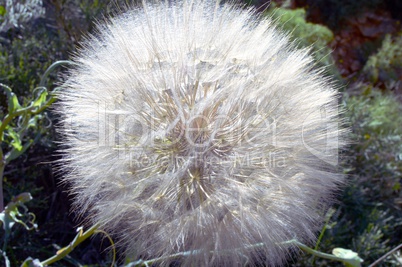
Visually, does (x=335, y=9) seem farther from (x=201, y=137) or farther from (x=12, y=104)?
(x=12, y=104)

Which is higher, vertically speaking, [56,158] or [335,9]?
[335,9]

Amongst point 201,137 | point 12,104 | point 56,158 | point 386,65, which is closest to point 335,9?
point 386,65

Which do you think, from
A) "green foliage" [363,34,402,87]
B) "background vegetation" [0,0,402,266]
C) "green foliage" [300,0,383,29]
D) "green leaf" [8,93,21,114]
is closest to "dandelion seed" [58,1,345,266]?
"green leaf" [8,93,21,114]

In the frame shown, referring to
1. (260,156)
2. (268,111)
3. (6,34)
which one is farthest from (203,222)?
(6,34)

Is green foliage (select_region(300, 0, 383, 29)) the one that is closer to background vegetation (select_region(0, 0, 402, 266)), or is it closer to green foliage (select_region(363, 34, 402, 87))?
green foliage (select_region(363, 34, 402, 87))

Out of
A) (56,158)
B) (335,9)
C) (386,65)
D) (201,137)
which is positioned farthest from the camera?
(335,9)
